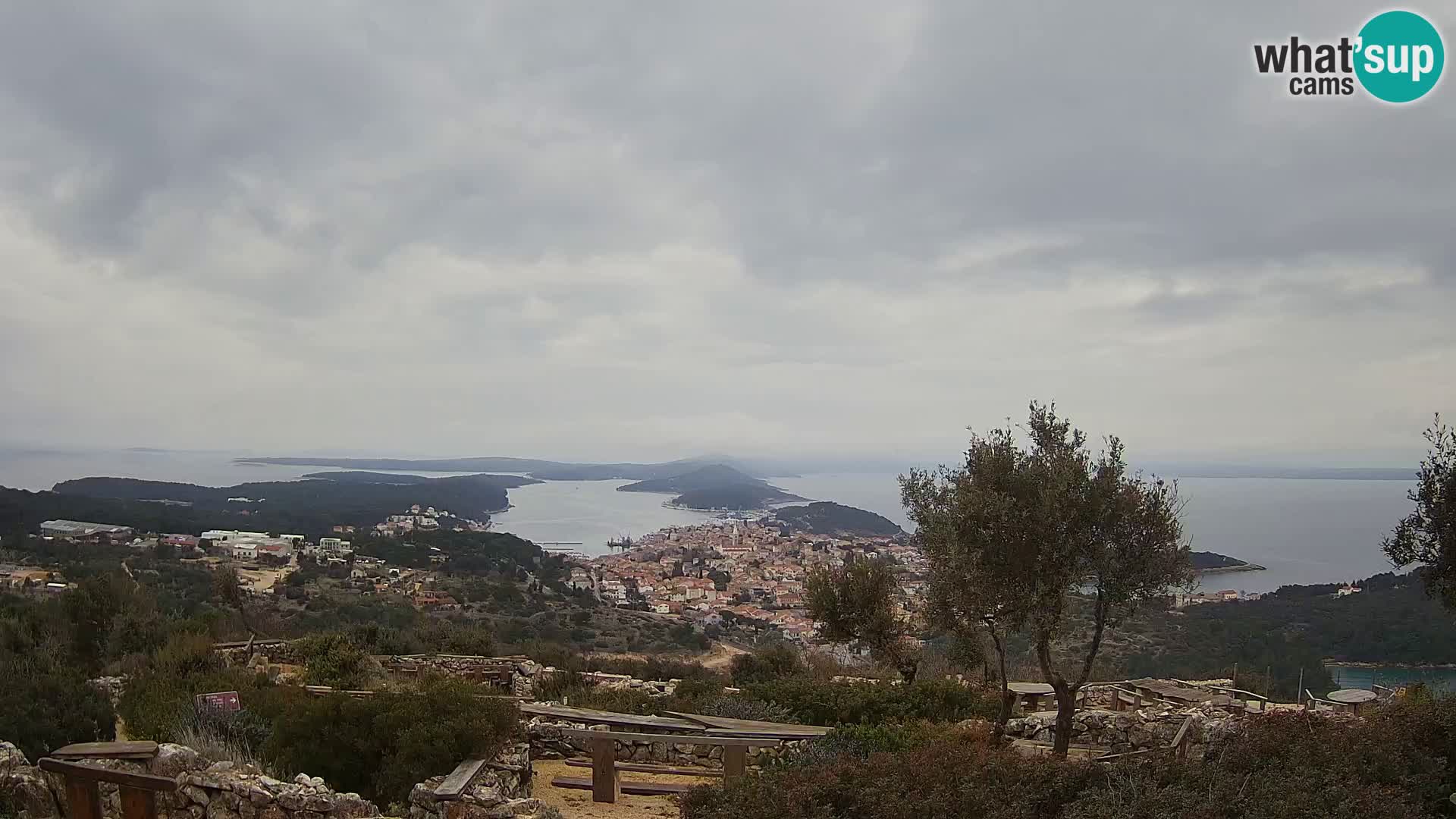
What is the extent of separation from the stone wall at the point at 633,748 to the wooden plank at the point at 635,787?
18.8 inches

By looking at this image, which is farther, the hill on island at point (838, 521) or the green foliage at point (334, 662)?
the hill on island at point (838, 521)

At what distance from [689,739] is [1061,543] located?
4446mm

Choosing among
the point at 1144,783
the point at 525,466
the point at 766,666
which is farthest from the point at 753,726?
the point at 525,466

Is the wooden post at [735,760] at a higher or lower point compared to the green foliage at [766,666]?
higher

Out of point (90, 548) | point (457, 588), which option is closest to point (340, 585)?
point (457, 588)

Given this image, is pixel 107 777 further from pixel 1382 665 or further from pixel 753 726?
pixel 1382 665

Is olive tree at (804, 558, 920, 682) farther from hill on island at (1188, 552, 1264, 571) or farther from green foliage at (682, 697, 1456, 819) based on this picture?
hill on island at (1188, 552, 1264, 571)

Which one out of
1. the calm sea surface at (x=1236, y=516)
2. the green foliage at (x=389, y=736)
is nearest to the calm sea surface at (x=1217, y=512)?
the calm sea surface at (x=1236, y=516)

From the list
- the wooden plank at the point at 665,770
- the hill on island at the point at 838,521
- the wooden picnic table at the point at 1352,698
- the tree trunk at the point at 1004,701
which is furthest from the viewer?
the hill on island at the point at 838,521

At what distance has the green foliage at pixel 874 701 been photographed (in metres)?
10.5

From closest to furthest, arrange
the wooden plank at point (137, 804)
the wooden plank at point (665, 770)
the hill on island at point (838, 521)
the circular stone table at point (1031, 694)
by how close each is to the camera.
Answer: the wooden plank at point (137, 804), the wooden plank at point (665, 770), the circular stone table at point (1031, 694), the hill on island at point (838, 521)

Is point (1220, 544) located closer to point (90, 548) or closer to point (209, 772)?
point (209, 772)

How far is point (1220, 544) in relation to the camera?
2770cm

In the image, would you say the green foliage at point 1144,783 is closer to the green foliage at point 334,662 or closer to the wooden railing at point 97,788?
the wooden railing at point 97,788
